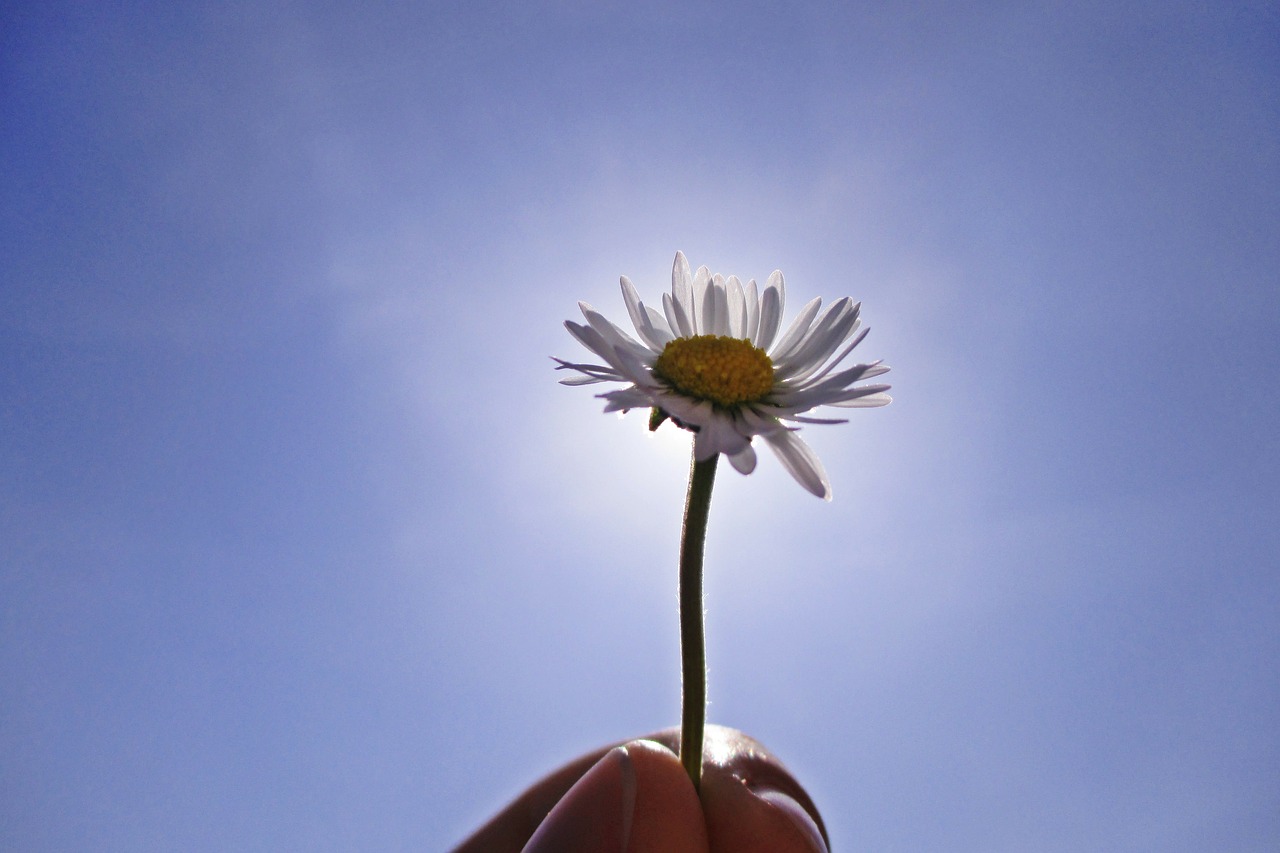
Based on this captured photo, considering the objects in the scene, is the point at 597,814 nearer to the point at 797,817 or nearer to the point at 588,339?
the point at 797,817

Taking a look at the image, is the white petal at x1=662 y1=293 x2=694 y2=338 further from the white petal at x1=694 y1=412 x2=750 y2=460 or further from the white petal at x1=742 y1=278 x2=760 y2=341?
the white petal at x1=694 y1=412 x2=750 y2=460

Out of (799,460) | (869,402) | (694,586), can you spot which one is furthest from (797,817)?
(869,402)

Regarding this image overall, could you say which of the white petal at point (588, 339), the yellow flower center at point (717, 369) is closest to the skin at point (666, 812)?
the yellow flower center at point (717, 369)

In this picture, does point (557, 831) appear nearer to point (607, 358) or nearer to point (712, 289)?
point (607, 358)

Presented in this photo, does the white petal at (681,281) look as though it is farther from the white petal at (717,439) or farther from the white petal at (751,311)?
the white petal at (717,439)

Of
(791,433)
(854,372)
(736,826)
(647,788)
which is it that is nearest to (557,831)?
(647,788)

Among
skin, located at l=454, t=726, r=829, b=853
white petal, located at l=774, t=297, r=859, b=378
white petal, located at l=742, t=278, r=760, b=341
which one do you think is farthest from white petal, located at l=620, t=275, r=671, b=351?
skin, located at l=454, t=726, r=829, b=853
